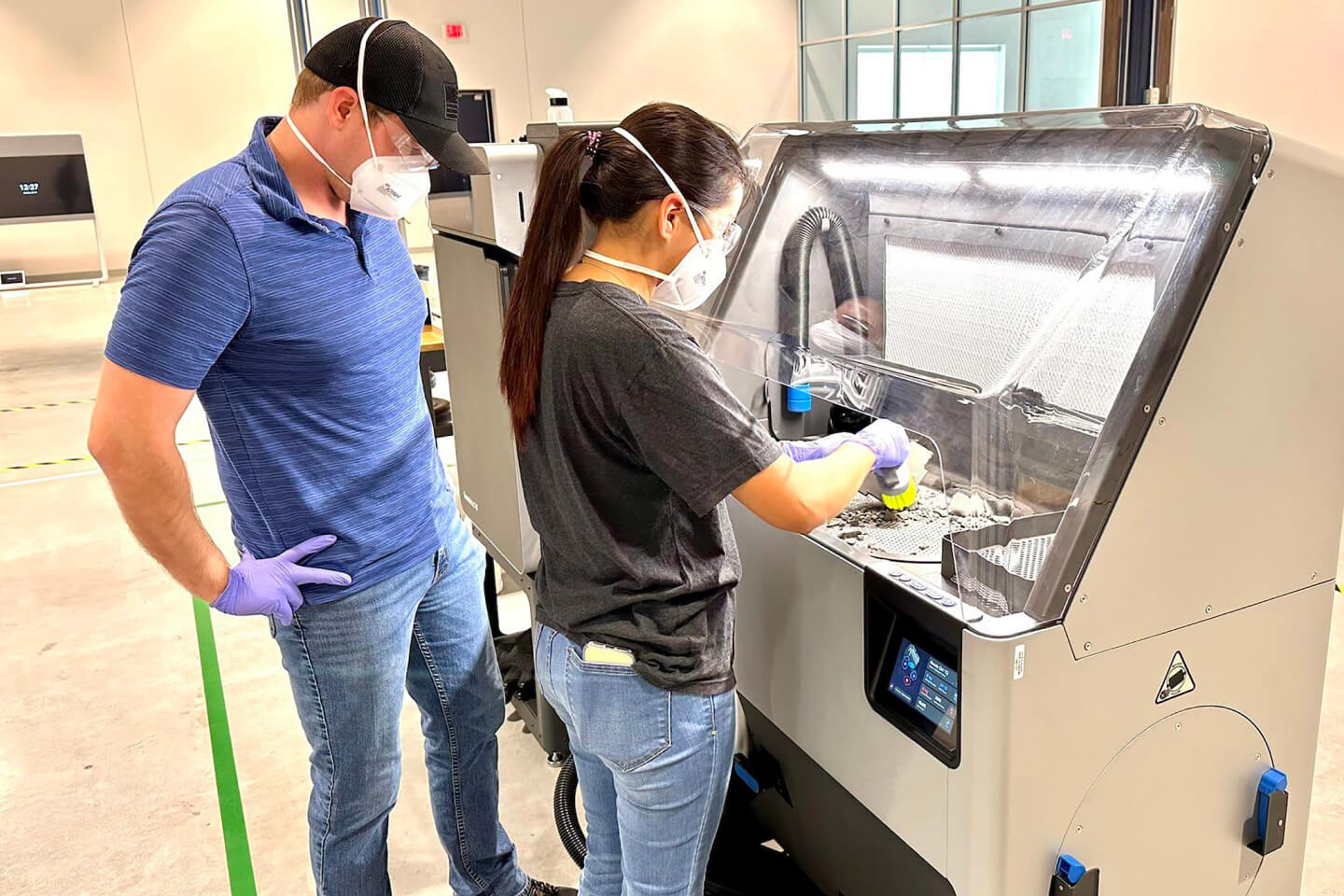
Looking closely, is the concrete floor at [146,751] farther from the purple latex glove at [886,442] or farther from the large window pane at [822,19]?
the large window pane at [822,19]

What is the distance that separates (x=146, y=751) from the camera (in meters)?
2.69

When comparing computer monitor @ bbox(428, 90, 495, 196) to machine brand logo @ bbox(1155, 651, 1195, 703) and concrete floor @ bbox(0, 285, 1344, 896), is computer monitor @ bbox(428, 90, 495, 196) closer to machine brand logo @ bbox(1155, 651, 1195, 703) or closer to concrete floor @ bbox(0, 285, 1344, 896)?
concrete floor @ bbox(0, 285, 1344, 896)

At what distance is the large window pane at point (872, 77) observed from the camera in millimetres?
10703

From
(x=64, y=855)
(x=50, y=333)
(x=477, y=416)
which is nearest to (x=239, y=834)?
(x=64, y=855)

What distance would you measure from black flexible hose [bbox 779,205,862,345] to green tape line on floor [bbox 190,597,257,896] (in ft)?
5.19

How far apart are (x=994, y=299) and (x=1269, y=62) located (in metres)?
5.18

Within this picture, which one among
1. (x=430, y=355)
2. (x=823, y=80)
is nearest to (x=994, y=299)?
(x=430, y=355)

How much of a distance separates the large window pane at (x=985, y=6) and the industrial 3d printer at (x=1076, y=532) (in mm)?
8353

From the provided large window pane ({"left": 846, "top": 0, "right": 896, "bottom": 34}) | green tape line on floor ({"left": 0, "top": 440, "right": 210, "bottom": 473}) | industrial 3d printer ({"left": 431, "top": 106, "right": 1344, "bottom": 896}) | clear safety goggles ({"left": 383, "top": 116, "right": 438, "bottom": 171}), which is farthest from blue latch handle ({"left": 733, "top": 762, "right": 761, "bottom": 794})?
large window pane ({"left": 846, "top": 0, "right": 896, "bottom": 34})

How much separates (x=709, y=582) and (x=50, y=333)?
28.2ft

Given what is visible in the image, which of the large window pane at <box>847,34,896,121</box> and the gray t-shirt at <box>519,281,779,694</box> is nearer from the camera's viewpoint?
the gray t-shirt at <box>519,281,779,694</box>

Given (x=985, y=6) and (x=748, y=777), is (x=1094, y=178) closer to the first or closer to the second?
(x=748, y=777)

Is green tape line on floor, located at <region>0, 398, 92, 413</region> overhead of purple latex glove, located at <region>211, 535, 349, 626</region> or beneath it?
beneath

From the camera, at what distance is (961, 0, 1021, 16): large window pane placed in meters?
8.96
